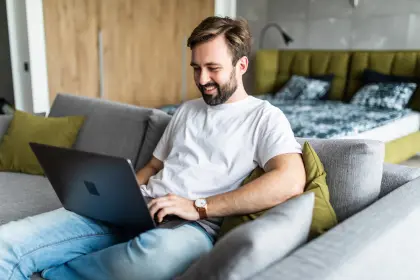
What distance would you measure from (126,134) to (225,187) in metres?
0.93

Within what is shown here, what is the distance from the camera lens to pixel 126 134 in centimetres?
221

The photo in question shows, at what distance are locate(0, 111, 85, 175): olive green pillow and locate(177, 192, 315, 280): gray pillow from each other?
168 centimetres

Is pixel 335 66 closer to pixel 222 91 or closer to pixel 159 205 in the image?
pixel 222 91

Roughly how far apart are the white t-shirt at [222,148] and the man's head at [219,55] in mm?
70

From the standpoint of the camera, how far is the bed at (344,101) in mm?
3219

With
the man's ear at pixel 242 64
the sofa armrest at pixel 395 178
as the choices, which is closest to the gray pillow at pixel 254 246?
the sofa armrest at pixel 395 178

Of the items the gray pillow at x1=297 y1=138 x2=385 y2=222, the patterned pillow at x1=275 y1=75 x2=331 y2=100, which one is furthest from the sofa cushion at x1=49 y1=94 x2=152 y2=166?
the patterned pillow at x1=275 y1=75 x2=331 y2=100

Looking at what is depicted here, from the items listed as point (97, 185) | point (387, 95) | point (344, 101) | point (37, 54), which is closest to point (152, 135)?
point (97, 185)

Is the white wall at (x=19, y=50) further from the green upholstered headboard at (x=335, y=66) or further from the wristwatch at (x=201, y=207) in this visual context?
the wristwatch at (x=201, y=207)

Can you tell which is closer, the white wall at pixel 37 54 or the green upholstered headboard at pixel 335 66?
the white wall at pixel 37 54

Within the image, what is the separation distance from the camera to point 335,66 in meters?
4.62

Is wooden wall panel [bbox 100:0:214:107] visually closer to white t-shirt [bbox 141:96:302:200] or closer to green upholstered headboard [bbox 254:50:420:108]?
green upholstered headboard [bbox 254:50:420:108]

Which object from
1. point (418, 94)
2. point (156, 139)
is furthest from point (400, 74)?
point (156, 139)

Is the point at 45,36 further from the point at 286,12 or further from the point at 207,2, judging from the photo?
the point at 286,12
